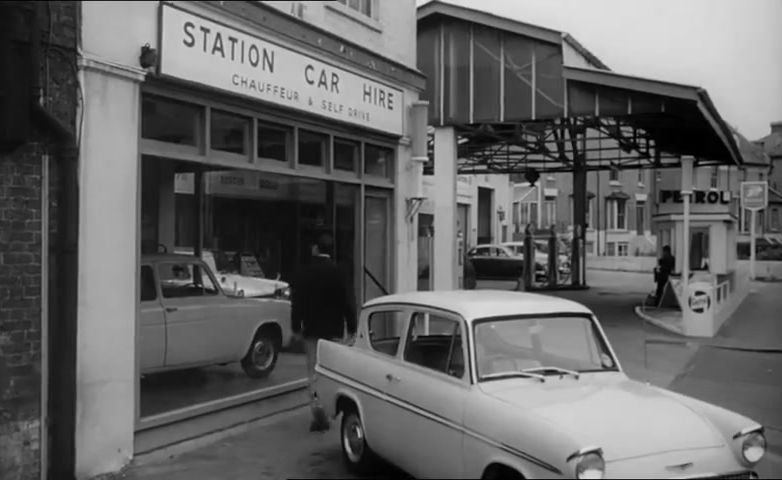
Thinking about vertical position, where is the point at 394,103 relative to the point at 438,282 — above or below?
above

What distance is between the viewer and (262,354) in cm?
790

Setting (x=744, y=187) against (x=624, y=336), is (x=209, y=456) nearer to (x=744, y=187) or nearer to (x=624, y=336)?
(x=744, y=187)

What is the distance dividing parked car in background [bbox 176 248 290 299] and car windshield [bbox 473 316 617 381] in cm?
343

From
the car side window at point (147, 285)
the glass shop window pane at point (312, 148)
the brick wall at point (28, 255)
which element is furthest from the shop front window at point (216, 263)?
the brick wall at point (28, 255)

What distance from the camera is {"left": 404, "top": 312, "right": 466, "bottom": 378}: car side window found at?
4621mm

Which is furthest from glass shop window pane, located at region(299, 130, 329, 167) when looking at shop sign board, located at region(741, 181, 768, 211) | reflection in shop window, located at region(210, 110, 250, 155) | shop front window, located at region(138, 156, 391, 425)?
shop sign board, located at region(741, 181, 768, 211)

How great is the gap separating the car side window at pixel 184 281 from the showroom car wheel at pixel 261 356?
812 millimetres

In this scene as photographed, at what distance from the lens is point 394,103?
31.8ft

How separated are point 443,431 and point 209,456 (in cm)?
294

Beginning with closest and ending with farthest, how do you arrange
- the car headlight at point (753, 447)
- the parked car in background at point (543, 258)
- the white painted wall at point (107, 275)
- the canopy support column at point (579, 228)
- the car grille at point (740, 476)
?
the car grille at point (740, 476) → the car headlight at point (753, 447) → the white painted wall at point (107, 275) → the canopy support column at point (579, 228) → the parked car in background at point (543, 258)

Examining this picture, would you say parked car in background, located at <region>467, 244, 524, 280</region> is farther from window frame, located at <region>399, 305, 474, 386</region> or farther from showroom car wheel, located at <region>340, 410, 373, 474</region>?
window frame, located at <region>399, 305, 474, 386</region>

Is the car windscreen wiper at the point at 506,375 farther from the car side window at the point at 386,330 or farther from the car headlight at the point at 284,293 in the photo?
the car headlight at the point at 284,293

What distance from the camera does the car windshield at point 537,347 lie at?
443cm

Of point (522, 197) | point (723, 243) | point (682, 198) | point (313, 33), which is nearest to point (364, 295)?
point (313, 33)
